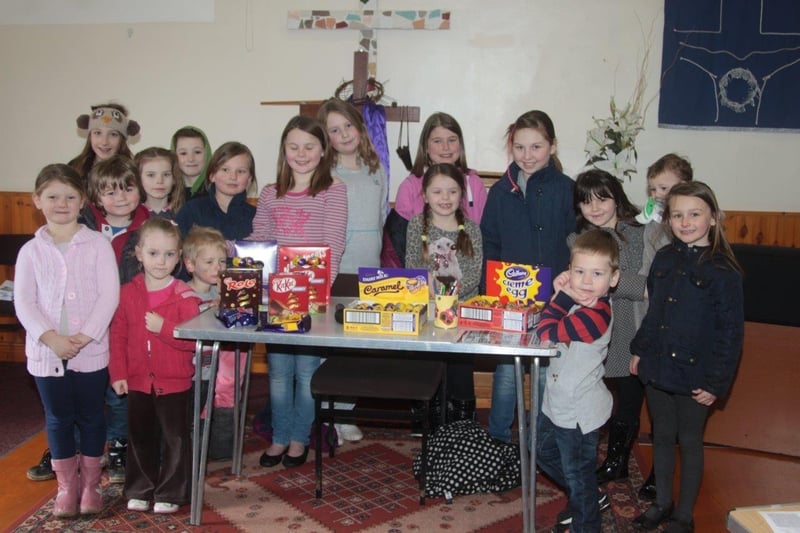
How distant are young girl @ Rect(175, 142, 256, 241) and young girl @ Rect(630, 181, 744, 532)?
183 centimetres

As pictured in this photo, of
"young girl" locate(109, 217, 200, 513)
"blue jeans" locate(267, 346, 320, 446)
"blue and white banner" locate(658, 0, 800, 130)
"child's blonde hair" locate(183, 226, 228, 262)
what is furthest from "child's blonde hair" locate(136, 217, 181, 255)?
"blue and white banner" locate(658, 0, 800, 130)

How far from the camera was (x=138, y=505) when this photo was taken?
3074 millimetres

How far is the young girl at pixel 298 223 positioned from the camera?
3379 mm

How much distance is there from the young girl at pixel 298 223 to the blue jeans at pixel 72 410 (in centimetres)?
77

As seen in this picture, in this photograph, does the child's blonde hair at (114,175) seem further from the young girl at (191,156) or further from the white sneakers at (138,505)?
the white sneakers at (138,505)

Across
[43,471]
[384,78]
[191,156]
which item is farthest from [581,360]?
[384,78]

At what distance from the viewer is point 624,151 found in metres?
4.06

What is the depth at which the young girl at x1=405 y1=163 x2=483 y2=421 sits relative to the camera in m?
3.30

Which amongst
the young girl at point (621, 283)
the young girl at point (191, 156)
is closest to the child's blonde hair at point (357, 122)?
the young girl at point (191, 156)

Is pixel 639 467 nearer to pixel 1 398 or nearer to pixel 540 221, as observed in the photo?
pixel 540 221

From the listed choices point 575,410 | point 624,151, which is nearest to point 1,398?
point 575,410

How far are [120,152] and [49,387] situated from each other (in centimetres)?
153

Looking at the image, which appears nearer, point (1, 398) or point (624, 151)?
point (624, 151)

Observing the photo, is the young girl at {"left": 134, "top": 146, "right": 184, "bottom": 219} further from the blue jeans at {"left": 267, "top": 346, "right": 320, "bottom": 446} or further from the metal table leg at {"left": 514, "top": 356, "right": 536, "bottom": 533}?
the metal table leg at {"left": 514, "top": 356, "right": 536, "bottom": 533}
